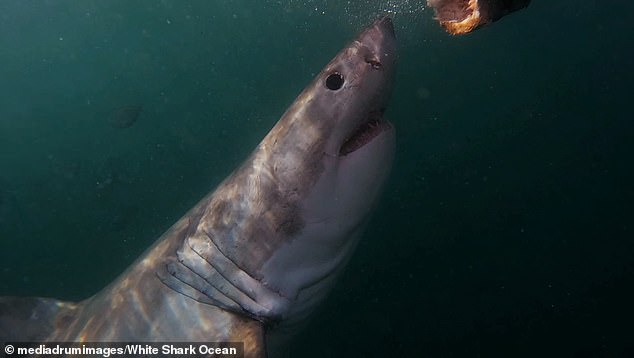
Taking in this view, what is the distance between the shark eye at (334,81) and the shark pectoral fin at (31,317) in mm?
3090

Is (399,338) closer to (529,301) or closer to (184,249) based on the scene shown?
(529,301)

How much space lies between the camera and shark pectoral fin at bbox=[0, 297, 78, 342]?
4.18 m

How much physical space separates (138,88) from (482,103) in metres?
42.6

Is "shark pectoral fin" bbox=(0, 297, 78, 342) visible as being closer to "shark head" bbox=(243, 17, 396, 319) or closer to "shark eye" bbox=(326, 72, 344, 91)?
"shark head" bbox=(243, 17, 396, 319)

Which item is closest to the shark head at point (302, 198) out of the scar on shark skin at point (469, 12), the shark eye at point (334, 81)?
the shark eye at point (334, 81)

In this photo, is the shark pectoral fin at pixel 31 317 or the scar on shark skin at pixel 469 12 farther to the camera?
the shark pectoral fin at pixel 31 317

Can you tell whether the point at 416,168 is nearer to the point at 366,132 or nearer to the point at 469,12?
the point at 366,132

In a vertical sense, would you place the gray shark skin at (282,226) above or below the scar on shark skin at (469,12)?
below

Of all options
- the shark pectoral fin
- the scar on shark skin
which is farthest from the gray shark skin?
the shark pectoral fin

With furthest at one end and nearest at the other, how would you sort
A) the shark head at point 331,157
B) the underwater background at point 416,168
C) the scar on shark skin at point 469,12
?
1. the underwater background at point 416,168
2. the shark head at point 331,157
3. the scar on shark skin at point 469,12

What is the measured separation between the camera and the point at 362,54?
315cm

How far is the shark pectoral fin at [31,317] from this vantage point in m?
4.18

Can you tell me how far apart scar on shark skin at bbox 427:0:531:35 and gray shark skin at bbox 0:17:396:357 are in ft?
1.62

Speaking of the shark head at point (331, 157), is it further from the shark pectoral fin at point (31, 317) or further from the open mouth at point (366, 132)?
the shark pectoral fin at point (31, 317)
